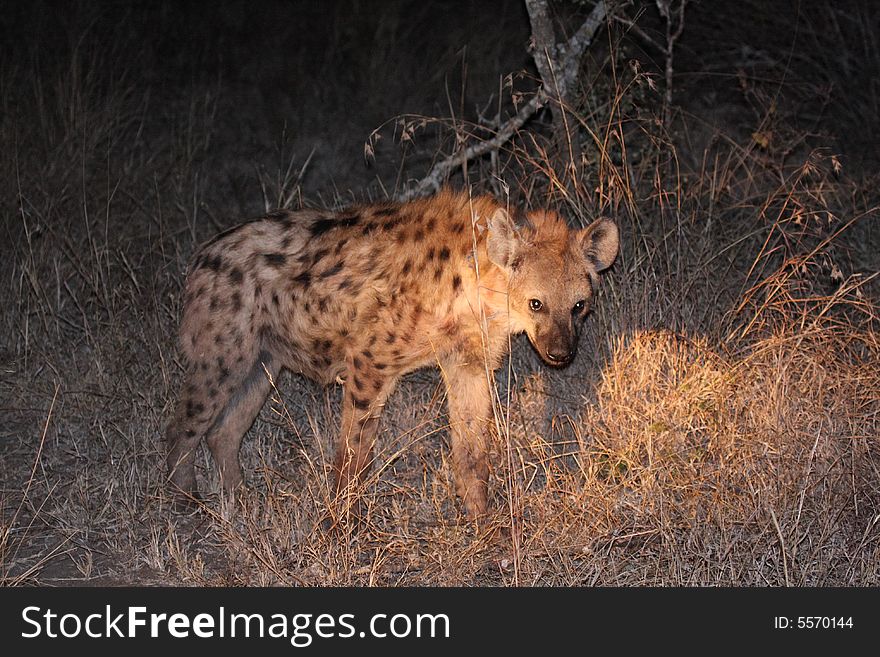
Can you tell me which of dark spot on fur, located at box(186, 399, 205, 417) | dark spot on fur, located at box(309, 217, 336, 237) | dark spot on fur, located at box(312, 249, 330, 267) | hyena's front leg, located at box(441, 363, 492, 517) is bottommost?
hyena's front leg, located at box(441, 363, 492, 517)

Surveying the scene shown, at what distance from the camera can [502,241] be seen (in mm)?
3523

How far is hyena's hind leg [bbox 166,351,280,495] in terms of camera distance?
12.4 feet

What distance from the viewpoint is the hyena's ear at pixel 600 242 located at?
3604 mm

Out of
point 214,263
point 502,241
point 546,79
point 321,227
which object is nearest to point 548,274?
point 502,241

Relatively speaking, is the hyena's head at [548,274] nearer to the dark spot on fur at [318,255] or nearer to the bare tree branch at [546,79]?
the dark spot on fur at [318,255]

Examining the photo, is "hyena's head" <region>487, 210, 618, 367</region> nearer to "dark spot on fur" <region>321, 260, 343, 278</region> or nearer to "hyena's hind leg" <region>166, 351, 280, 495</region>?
"dark spot on fur" <region>321, 260, 343, 278</region>

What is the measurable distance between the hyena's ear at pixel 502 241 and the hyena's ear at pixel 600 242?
0.24 m

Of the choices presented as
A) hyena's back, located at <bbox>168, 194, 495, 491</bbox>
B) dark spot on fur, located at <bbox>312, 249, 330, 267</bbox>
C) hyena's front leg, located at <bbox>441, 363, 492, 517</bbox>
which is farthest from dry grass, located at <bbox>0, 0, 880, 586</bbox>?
dark spot on fur, located at <bbox>312, 249, 330, 267</bbox>

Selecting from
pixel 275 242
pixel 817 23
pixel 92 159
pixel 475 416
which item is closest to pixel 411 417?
pixel 475 416

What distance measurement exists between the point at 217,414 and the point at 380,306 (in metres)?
0.70

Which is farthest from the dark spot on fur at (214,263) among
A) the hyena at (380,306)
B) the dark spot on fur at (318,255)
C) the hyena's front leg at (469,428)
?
the hyena's front leg at (469,428)

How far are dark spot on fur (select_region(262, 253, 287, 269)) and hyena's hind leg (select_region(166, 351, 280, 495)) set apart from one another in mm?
304

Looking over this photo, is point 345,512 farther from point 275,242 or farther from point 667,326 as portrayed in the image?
point 667,326

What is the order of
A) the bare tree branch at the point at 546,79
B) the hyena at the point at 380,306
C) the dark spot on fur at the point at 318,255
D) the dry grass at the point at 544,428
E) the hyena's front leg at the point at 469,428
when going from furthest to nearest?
the bare tree branch at the point at 546,79 → the dark spot on fur at the point at 318,255 → the hyena's front leg at the point at 469,428 → the hyena at the point at 380,306 → the dry grass at the point at 544,428
